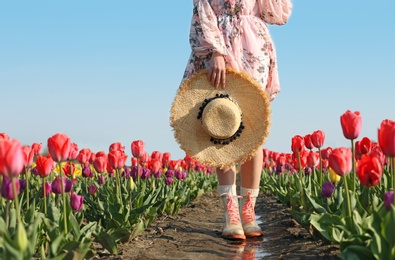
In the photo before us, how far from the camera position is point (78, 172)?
848cm

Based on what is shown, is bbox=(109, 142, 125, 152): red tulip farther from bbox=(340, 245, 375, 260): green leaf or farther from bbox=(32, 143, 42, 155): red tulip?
bbox=(340, 245, 375, 260): green leaf

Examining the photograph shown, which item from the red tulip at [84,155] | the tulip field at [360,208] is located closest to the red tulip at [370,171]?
the tulip field at [360,208]

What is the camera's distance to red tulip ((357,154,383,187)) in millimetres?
2879

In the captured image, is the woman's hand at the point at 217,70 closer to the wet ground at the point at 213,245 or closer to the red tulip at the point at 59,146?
the wet ground at the point at 213,245

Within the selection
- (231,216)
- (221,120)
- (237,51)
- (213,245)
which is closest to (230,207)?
(231,216)

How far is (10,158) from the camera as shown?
90.3 inches

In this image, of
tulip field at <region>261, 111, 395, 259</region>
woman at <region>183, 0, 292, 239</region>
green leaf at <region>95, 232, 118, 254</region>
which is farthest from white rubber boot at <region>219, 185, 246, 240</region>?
green leaf at <region>95, 232, 118, 254</region>

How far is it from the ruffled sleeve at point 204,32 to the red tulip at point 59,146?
1.75 metres

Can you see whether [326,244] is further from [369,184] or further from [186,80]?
[186,80]

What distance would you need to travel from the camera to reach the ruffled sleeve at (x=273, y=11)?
193 inches

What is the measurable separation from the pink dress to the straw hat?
0.13 m

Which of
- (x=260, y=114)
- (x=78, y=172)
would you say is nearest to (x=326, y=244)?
(x=260, y=114)

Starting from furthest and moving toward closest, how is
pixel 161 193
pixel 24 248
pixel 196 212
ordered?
pixel 196 212
pixel 161 193
pixel 24 248

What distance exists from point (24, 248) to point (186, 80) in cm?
274
